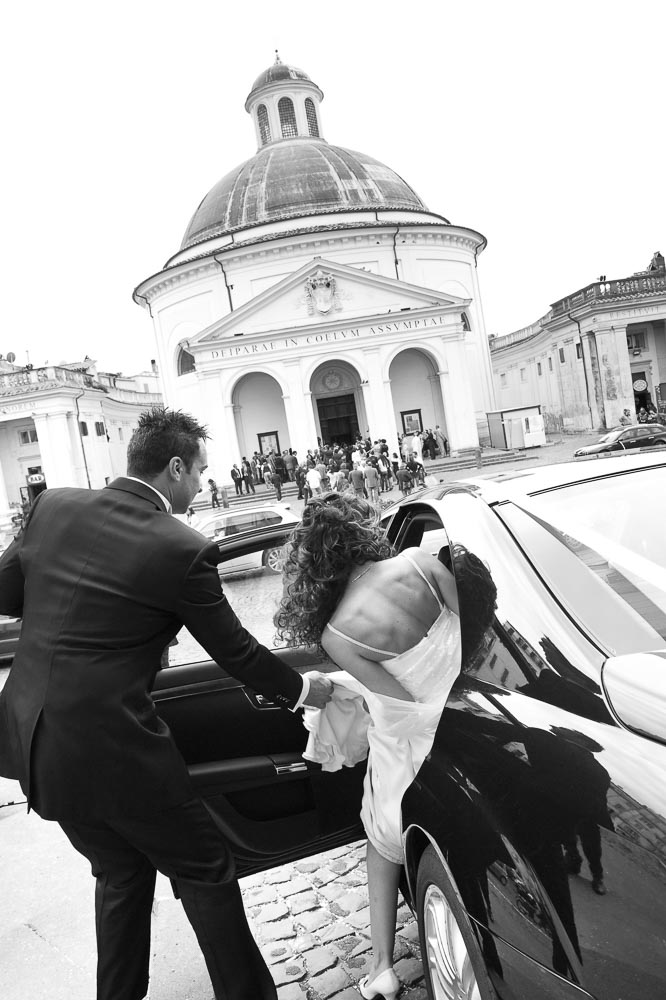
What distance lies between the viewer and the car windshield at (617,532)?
5.73ft

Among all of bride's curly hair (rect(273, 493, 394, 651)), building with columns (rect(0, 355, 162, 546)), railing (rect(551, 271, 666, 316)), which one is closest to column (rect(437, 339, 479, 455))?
railing (rect(551, 271, 666, 316))

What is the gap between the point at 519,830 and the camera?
149 centimetres

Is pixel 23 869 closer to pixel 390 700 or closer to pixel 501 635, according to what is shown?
pixel 390 700

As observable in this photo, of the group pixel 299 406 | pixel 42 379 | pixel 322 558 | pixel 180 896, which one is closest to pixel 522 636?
pixel 322 558

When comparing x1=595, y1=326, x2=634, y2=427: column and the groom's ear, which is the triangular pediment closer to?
x1=595, y1=326, x2=634, y2=427: column

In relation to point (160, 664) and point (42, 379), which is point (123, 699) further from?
point (42, 379)

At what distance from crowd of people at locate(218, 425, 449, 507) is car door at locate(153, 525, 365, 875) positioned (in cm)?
1421

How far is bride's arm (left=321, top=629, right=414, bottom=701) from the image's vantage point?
2176 mm

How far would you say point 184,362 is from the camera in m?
43.7

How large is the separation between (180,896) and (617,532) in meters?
1.79

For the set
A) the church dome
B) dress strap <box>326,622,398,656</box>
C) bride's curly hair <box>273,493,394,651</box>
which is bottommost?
dress strap <box>326,622,398,656</box>

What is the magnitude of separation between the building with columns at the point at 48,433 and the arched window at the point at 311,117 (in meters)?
23.4

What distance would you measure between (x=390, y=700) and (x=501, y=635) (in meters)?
0.49

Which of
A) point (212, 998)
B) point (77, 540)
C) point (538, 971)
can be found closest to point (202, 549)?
point (77, 540)
